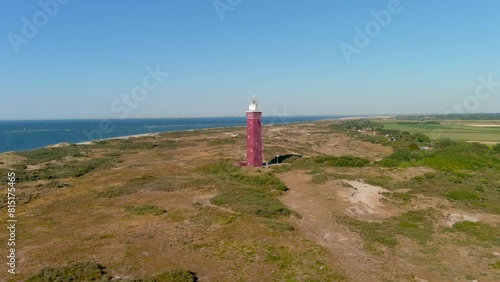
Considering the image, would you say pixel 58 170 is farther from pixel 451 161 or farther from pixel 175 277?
pixel 451 161

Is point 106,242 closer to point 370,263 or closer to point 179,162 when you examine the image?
point 370,263

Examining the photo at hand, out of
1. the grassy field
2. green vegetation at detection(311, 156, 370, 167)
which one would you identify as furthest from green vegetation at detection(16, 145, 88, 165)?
→ the grassy field

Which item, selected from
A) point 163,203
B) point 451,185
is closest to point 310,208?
point 163,203

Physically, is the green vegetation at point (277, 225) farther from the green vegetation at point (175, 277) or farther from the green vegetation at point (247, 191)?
the green vegetation at point (175, 277)

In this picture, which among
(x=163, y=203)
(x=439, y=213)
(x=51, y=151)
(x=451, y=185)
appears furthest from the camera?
(x=51, y=151)

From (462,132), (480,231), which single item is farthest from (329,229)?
(462,132)

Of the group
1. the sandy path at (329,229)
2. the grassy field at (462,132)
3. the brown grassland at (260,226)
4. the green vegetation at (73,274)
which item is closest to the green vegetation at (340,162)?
the brown grassland at (260,226)
